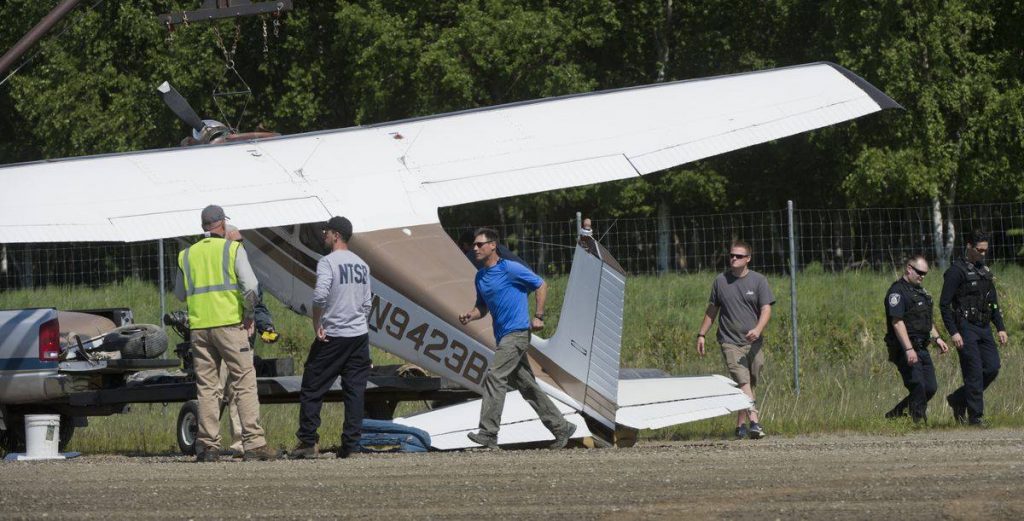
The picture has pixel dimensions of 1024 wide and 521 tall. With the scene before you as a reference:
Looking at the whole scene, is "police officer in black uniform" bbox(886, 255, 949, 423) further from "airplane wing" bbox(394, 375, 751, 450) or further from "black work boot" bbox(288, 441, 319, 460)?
"black work boot" bbox(288, 441, 319, 460)

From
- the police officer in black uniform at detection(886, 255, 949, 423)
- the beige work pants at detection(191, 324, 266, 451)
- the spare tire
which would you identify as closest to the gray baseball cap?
the beige work pants at detection(191, 324, 266, 451)

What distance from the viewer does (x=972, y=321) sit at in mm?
11953

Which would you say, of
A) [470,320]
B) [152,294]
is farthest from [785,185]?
[470,320]

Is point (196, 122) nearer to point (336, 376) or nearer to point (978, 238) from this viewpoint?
point (336, 376)

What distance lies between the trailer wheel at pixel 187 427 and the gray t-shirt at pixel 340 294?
235 cm

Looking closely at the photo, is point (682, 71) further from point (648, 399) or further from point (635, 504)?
point (635, 504)

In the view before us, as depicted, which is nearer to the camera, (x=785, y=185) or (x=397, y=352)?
(x=397, y=352)

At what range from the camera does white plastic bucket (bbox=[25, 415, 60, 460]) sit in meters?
11.2

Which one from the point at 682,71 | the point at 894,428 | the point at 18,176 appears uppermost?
the point at 682,71

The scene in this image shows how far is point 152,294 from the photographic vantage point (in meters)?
18.9

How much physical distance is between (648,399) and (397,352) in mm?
2033

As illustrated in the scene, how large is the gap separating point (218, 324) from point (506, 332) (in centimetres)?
203

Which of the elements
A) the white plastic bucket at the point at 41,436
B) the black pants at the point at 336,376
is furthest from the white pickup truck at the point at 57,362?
the black pants at the point at 336,376

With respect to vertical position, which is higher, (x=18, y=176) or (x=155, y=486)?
(x=18, y=176)
